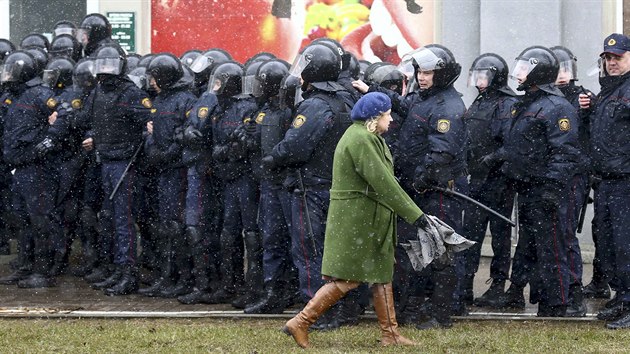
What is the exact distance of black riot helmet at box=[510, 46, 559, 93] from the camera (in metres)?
10.5

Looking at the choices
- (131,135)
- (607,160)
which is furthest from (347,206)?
(131,135)

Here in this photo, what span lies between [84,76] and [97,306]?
2.46m

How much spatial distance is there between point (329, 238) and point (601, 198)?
2.38 m

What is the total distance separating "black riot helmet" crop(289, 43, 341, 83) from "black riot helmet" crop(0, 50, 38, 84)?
3.52 metres

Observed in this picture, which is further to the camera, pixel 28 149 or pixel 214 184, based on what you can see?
pixel 28 149

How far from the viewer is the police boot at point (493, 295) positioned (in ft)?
36.1

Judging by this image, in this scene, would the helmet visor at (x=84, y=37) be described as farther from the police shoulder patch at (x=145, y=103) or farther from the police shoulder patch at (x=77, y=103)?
the police shoulder patch at (x=145, y=103)

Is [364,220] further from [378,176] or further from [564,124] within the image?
[564,124]

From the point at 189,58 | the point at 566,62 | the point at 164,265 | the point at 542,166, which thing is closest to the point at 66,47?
the point at 189,58

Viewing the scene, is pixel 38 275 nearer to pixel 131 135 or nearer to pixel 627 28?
pixel 131 135

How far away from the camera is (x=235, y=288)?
11.4 m

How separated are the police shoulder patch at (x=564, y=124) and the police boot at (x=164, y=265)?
11.7ft

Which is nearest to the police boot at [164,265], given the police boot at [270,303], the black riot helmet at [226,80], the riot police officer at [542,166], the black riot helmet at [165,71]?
the black riot helmet at [165,71]

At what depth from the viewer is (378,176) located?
341 inches
